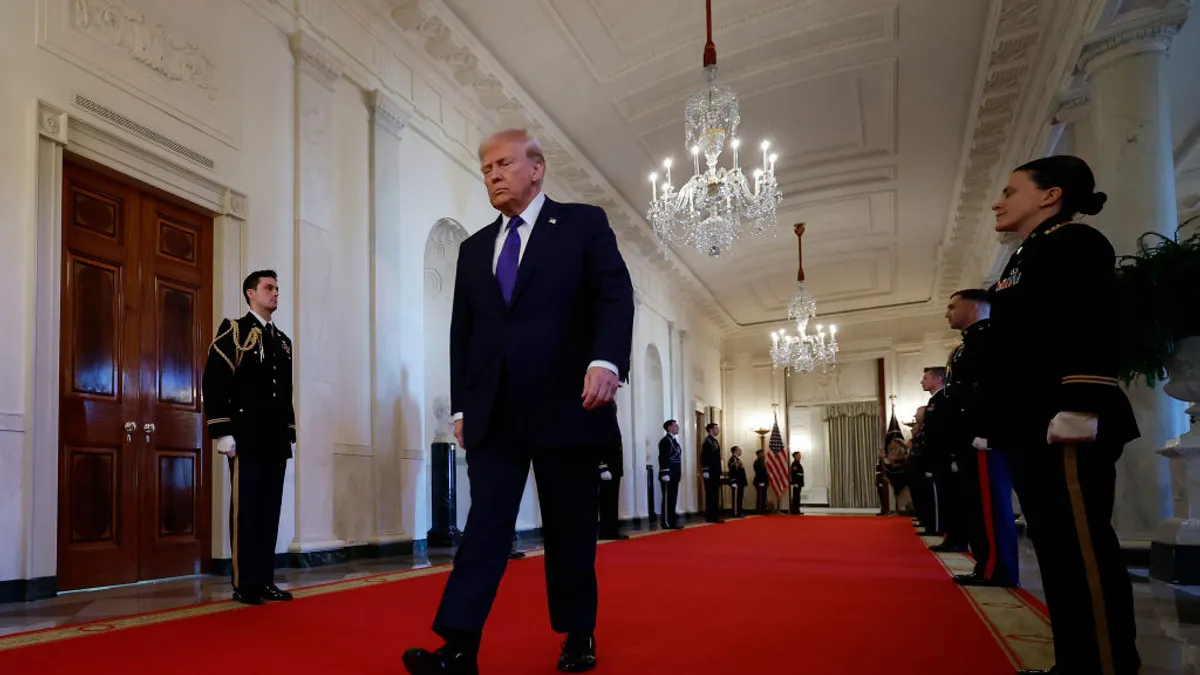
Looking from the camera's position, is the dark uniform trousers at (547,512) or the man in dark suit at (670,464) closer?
the dark uniform trousers at (547,512)

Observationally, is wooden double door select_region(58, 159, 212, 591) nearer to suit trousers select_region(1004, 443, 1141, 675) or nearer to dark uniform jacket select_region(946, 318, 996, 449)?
dark uniform jacket select_region(946, 318, 996, 449)

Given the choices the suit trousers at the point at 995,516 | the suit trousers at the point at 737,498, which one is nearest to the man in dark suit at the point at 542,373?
the suit trousers at the point at 995,516

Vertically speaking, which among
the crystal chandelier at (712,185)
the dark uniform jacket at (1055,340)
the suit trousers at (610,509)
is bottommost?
the suit trousers at (610,509)

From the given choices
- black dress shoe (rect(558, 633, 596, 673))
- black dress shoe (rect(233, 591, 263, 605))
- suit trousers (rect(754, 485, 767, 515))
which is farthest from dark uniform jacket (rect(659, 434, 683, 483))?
black dress shoe (rect(558, 633, 596, 673))

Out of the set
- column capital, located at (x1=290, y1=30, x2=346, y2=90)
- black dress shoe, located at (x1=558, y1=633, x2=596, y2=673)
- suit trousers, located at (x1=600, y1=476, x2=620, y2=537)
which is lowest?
suit trousers, located at (x1=600, y1=476, x2=620, y2=537)

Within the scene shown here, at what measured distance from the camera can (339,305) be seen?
6.16 metres

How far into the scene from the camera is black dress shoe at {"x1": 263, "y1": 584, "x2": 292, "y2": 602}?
354 centimetres

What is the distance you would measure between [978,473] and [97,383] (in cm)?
459

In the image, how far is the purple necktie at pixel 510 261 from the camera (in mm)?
2182

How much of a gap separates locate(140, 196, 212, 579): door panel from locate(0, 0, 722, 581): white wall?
14 cm

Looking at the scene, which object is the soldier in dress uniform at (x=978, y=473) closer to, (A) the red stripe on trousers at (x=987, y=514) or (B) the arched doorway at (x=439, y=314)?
(A) the red stripe on trousers at (x=987, y=514)

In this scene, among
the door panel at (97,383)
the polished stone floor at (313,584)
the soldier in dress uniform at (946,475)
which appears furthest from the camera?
the soldier in dress uniform at (946,475)

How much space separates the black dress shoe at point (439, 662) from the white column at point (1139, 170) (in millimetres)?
4659

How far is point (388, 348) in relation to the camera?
6.65m
